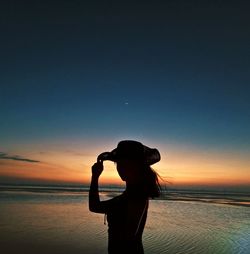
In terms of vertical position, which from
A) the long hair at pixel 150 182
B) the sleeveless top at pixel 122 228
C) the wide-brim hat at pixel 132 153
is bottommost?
the sleeveless top at pixel 122 228

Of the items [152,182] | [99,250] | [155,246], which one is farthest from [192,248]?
[152,182]

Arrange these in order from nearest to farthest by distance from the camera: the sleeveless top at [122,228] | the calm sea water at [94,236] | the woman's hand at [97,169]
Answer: the sleeveless top at [122,228] < the woman's hand at [97,169] < the calm sea water at [94,236]

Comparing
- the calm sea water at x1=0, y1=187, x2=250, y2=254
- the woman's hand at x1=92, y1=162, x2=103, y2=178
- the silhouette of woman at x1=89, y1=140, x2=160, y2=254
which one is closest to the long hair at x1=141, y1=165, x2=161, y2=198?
the silhouette of woman at x1=89, y1=140, x2=160, y2=254

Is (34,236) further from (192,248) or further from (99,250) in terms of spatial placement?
(192,248)

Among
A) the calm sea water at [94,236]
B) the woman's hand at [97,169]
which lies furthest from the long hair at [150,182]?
the calm sea water at [94,236]

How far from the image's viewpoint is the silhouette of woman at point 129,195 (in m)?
2.46

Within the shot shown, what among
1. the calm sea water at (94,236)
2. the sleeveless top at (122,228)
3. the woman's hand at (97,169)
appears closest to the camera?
the sleeveless top at (122,228)

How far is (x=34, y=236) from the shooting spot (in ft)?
36.6

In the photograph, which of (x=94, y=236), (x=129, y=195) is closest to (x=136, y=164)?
(x=129, y=195)

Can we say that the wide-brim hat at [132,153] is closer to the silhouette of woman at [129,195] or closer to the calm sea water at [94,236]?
the silhouette of woman at [129,195]

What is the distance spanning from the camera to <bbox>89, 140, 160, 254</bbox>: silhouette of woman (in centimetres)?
246

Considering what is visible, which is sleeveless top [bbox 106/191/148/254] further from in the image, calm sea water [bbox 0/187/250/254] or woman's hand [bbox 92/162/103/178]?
calm sea water [bbox 0/187/250/254]

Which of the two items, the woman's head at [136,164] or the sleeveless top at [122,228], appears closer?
the sleeveless top at [122,228]

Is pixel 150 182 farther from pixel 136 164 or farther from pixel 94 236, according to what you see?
pixel 94 236
